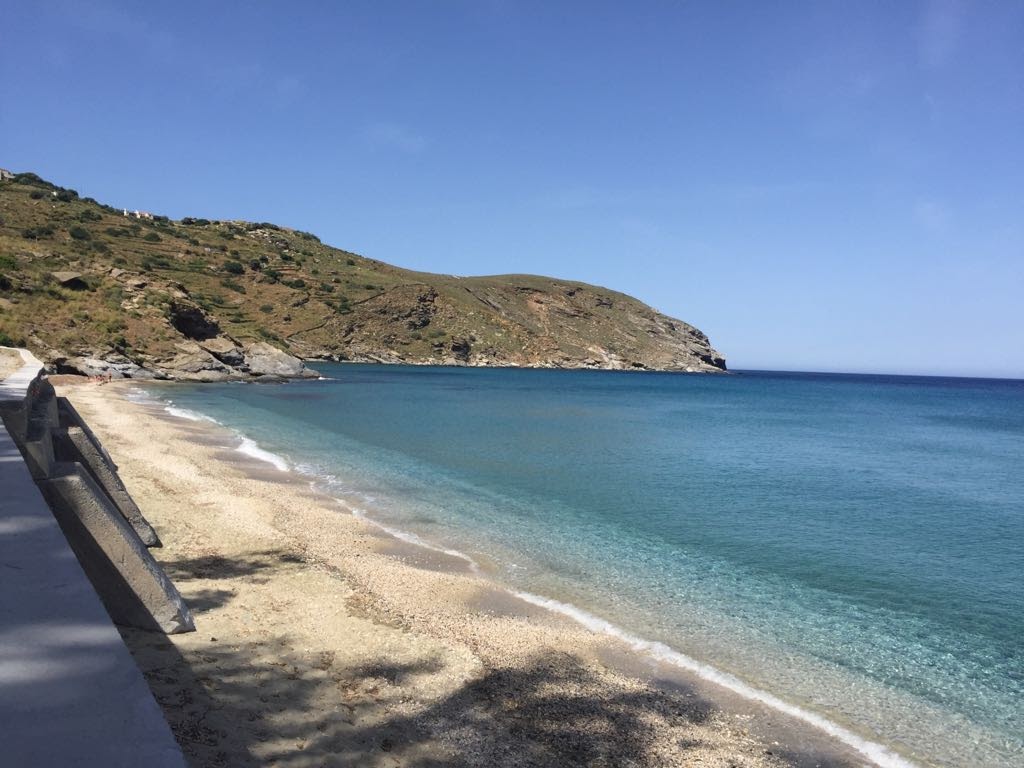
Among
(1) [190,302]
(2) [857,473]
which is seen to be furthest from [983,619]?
(1) [190,302]

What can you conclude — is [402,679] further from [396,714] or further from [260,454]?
[260,454]

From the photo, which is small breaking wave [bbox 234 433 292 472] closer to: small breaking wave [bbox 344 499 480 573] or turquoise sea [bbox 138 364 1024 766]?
turquoise sea [bbox 138 364 1024 766]

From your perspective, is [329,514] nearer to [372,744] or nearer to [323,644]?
[323,644]

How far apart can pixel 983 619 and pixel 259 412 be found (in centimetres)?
3129

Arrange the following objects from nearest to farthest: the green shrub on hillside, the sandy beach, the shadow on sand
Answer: the shadow on sand → the sandy beach → the green shrub on hillside

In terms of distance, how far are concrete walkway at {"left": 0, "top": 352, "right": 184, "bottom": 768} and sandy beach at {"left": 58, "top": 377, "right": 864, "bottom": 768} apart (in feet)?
7.98

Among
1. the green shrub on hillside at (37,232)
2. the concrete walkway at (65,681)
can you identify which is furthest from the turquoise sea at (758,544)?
the green shrub on hillside at (37,232)

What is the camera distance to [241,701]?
5480mm

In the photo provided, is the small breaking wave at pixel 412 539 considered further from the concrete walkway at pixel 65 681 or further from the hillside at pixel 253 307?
the hillside at pixel 253 307

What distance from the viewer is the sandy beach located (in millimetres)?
5266

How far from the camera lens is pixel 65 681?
7.13ft

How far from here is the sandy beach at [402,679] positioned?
207 inches

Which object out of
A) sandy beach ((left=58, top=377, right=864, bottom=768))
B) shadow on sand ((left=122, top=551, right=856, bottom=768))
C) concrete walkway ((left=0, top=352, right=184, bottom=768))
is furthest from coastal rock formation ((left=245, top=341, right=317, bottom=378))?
concrete walkway ((left=0, top=352, right=184, bottom=768))

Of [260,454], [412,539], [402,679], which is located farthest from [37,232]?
[402,679]
